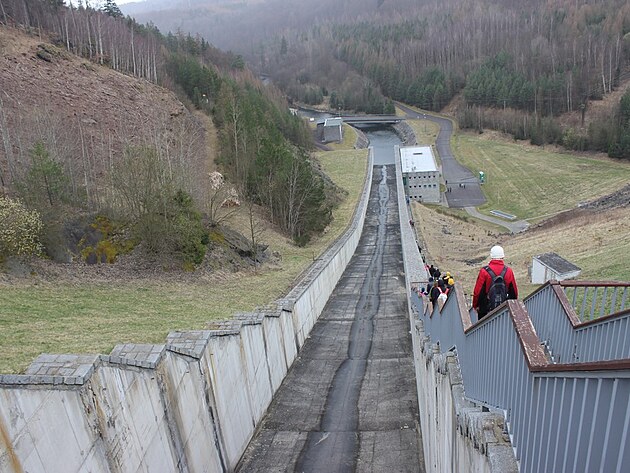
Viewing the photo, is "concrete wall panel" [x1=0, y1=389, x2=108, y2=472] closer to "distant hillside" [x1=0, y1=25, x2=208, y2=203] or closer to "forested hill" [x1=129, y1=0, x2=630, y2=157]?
"distant hillside" [x1=0, y1=25, x2=208, y2=203]

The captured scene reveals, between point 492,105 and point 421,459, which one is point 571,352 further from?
point 492,105

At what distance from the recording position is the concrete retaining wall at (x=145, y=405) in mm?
5836

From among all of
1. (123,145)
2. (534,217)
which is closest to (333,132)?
(534,217)

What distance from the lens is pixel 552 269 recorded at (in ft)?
66.4

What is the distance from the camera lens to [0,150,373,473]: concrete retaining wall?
230 inches

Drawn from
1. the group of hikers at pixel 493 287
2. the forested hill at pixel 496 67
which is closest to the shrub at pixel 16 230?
the group of hikers at pixel 493 287

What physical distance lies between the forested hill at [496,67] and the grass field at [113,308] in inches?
2805

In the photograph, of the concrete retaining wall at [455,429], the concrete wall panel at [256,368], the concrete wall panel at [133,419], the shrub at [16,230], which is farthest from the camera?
the shrub at [16,230]

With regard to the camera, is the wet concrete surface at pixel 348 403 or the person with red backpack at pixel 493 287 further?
the wet concrete surface at pixel 348 403

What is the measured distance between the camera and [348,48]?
174m

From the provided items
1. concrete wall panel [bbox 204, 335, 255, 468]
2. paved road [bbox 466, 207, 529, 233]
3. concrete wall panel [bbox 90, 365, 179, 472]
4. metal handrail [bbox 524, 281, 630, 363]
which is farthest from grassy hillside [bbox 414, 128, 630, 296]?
concrete wall panel [bbox 90, 365, 179, 472]

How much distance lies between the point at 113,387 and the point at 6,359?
1.96 m

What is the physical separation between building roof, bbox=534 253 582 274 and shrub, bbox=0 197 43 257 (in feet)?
67.9

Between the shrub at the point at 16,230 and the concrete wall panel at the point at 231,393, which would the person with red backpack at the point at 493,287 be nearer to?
the concrete wall panel at the point at 231,393
